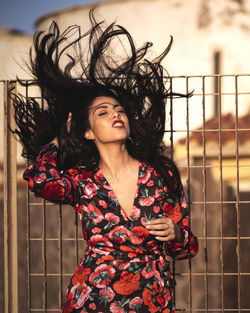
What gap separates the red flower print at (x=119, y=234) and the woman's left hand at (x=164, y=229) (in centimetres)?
9

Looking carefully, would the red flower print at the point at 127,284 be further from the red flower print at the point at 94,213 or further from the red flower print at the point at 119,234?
the red flower print at the point at 94,213

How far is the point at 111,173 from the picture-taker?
7.47 feet

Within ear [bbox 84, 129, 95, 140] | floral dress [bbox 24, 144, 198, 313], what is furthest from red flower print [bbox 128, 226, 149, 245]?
ear [bbox 84, 129, 95, 140]

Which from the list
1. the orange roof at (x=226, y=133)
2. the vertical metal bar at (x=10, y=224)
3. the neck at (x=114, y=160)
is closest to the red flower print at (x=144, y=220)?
the neck at (x=114, y=160)

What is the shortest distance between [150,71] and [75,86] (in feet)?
1.23

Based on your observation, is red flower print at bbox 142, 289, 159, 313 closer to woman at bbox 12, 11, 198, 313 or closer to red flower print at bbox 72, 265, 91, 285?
woman at bbox 12, 11, 198, 313

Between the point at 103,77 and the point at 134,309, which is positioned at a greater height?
the point at 103,77

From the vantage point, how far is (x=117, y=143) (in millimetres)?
2258

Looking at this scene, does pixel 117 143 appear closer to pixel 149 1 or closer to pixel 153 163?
pixel 153 163

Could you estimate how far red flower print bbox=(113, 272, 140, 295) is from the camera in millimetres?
2086

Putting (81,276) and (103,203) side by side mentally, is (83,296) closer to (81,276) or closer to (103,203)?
(81,276)

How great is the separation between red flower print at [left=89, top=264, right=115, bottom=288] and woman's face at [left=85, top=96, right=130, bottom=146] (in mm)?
500

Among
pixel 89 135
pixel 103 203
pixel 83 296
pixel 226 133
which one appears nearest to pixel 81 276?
pixel 83 296

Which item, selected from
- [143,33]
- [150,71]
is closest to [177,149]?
[143,33]
